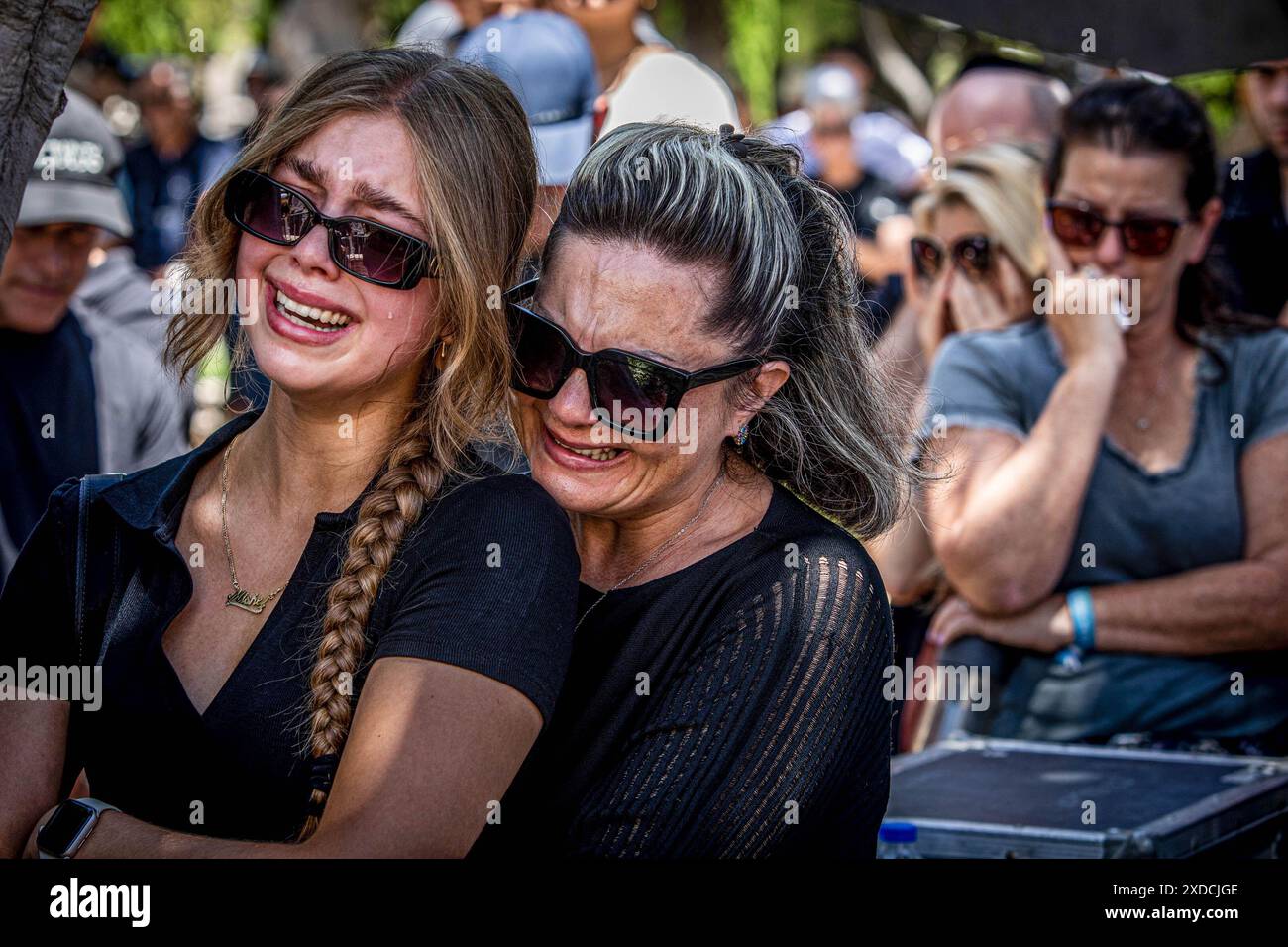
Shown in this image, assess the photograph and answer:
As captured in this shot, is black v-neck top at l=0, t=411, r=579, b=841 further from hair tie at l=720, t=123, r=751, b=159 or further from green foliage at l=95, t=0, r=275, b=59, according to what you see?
green foliage at l=95, t=0, r=275, b=59

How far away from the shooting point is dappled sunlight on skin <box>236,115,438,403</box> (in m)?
1.98

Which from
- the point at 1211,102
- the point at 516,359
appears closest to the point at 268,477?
the point at 516,359

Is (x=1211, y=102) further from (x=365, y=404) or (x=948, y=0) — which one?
(x=365, y=404)

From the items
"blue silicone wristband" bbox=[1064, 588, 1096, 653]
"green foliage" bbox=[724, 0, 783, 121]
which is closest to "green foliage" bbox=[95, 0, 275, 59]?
"green foliage" bbox=[724, 0, 783, 121]

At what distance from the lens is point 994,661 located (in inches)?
138

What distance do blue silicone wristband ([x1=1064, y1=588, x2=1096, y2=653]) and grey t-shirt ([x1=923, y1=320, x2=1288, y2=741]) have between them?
0.04m

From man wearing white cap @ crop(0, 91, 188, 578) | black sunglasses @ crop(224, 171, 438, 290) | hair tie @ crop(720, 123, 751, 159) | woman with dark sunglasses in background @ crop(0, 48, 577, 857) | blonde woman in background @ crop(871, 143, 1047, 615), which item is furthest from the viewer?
blonde woman in background @ crop(871, 143, 1047, 615)

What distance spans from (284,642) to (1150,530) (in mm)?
2313

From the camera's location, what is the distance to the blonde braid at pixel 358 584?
72.2 inches

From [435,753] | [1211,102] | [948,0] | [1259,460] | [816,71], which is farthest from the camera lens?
[1211,102]

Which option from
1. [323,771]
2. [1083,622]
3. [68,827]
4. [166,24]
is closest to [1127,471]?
[1083,622]

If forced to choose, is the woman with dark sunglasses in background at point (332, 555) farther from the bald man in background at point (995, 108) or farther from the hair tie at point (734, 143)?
the bald man in background at point (995, 108)

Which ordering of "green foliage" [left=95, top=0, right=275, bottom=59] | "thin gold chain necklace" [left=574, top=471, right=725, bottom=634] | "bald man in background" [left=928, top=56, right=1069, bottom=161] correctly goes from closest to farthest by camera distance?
"thin gold chain necklace" [left=574, top=471, right=725, bottom=634], "bald man in background" [left=928, top=56, right=1069, bottom=161], "green foliage" [left=95, top=0, right=275, bottom=59]
